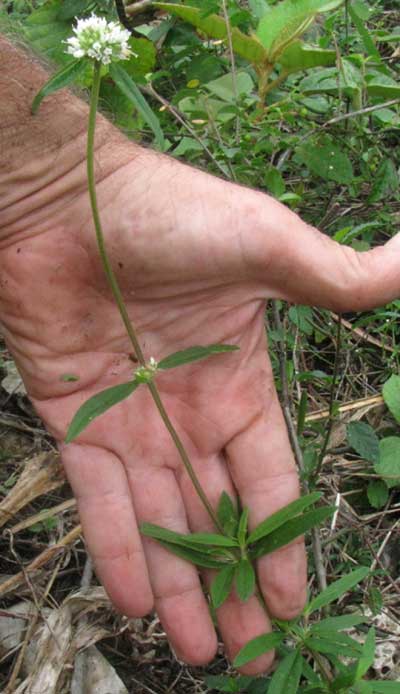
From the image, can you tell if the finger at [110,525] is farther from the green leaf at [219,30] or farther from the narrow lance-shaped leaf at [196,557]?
the green leaf at [219,30]

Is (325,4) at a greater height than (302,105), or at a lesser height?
greater

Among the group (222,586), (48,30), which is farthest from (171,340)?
(48,30)

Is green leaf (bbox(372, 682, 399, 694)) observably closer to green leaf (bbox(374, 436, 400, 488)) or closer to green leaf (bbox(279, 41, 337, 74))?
green leaf (bbox(374, 436, 400, 488))

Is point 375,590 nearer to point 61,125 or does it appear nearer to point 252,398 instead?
point 252,398

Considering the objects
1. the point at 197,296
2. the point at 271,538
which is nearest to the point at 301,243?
the point at 197,296

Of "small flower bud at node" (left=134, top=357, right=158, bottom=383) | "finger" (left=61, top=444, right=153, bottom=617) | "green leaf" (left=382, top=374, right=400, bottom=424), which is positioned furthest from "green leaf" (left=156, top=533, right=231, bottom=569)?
"green leaf" (left=382, top=374, right=400, bottom=424)
